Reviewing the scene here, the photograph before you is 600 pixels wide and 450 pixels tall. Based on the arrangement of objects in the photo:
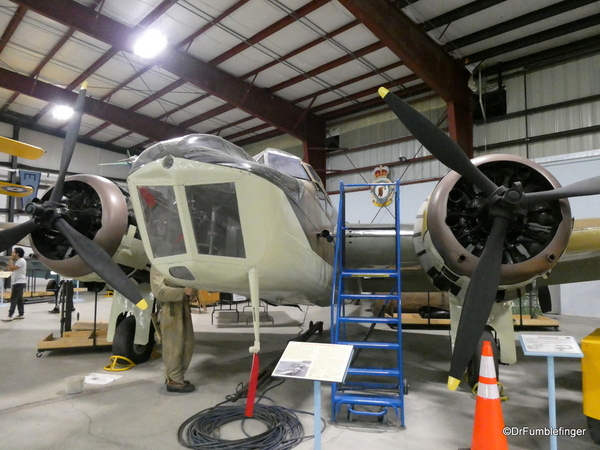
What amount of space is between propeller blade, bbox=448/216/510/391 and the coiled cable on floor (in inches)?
63.9

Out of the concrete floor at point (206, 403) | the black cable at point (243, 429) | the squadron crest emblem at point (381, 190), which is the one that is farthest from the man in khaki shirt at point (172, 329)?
the squadron crest emblem at point (381, 190)

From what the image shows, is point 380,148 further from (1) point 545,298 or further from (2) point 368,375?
(2) point 368,375

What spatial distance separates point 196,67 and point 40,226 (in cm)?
914

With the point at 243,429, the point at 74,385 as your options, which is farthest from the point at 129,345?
the point at 243,429

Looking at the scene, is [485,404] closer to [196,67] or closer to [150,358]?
[150,358]

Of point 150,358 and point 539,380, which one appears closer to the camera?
point 539,380

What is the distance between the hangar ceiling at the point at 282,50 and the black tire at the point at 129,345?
8393 mm

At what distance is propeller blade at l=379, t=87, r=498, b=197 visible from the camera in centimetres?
380

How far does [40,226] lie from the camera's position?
5.40 metres

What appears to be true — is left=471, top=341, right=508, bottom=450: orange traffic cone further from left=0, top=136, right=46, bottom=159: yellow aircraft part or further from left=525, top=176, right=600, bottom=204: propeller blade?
left=0, top=136, right=46, bottom=159: yellow aircraft part

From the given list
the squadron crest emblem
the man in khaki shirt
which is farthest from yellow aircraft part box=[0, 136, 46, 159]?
the squadron crest emblem

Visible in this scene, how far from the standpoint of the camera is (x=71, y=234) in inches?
198

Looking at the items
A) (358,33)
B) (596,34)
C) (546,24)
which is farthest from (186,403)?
(596,34)

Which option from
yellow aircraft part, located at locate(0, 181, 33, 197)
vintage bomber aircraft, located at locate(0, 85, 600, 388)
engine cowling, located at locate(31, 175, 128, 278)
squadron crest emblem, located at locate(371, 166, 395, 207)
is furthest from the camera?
squadron crest emblem, located at locate(371, 166, 395, 207)
